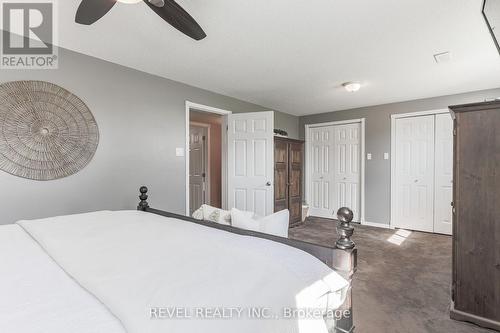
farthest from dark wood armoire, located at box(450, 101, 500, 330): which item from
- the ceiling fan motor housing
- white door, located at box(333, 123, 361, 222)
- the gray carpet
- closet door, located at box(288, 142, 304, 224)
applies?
white door, located at box(333, 123, 361, 222)

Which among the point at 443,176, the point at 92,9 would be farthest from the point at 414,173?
the point at 92,9

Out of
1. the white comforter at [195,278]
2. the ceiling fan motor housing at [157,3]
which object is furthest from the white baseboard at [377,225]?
the ceiling fan motor housing at [157,3]

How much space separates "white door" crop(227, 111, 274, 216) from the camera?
3.76m

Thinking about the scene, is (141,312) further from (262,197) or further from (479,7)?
(262,197)

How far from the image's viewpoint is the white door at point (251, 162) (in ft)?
12.3

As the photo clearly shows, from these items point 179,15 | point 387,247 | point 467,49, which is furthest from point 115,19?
point 387,247

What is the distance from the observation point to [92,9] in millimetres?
1451

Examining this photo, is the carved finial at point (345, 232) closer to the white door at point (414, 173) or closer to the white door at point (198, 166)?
the white door at point (414, 173)

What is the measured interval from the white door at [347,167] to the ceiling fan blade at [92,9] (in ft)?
15.0

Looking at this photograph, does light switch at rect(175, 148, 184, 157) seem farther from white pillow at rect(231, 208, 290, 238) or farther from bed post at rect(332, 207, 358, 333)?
bed post at rect(332, 207, 358, 333)

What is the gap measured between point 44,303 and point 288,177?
402 centimetres

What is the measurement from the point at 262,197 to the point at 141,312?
124 inches

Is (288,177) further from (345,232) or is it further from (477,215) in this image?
(345,232)

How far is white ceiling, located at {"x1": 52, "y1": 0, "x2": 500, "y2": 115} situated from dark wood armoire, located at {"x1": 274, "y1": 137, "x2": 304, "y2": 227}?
3.85 feet
